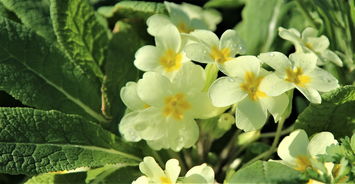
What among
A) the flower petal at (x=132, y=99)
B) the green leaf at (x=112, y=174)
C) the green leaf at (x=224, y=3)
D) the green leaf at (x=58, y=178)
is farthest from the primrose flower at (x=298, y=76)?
the green leaf at (x=224, y=3)

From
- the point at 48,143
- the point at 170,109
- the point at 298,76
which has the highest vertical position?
the point at 298,76

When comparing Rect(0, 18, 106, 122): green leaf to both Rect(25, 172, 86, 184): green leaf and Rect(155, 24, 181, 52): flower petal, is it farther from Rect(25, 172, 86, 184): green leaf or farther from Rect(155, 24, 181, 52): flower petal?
Rect(155, 24, 181, 52): flower petal

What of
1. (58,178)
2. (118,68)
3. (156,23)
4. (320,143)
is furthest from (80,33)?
(320,143)

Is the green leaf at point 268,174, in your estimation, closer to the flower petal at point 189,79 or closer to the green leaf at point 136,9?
the flower petal at point 189,79

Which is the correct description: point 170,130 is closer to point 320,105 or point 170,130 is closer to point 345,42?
point 320,105

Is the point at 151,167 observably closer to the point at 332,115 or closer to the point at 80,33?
the point at 332,115

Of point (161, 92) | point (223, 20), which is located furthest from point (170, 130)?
point (223, 20)
